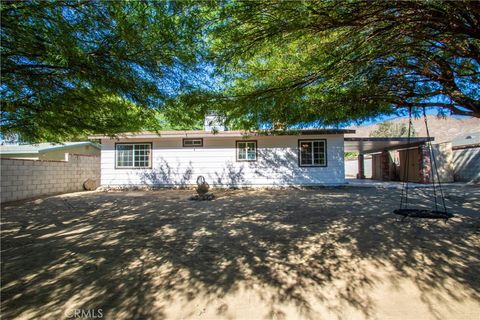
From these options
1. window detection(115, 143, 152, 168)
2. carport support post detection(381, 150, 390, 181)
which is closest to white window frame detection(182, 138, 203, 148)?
window detection(115, 143, 152, 168)

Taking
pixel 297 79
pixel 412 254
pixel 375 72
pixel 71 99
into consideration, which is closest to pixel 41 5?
pixel 71 99

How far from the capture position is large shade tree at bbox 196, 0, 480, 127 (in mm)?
2830

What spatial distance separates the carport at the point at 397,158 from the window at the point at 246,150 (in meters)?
4.66

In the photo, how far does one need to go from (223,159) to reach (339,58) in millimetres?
9122

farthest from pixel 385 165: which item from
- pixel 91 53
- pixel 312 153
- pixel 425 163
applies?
pixel 91 53

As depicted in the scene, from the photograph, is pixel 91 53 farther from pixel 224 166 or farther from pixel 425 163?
pixel 425 163

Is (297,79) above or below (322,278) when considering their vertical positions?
above

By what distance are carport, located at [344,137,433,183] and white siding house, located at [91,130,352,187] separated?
2.34 m

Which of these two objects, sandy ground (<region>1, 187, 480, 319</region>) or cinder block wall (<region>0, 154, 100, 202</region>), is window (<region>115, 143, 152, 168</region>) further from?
sandy ground (<region>1, 187, 480, 319</region>)

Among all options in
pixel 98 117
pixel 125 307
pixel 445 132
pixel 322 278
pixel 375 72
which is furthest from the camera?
pixel 445 132

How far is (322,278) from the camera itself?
10.1 ft

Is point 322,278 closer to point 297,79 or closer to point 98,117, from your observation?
point 297,79

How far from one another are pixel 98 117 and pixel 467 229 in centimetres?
721

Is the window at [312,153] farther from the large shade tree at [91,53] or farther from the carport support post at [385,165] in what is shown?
the large shade tree at [91,53]
